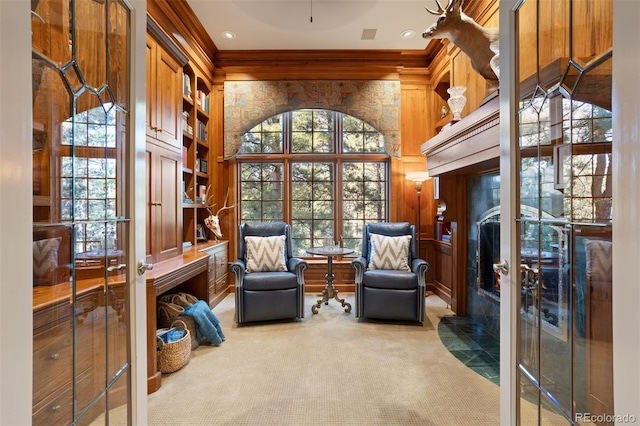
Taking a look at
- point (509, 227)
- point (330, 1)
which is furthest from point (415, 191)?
point (509, 227)

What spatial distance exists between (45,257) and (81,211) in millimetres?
217

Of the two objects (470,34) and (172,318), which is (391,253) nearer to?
(470,34)

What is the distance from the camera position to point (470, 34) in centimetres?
229

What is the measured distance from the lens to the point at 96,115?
1.03 metres

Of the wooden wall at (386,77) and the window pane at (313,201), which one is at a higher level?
the wooden wall at (386,77)

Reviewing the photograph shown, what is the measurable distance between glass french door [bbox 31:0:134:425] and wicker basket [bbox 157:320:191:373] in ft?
3.47

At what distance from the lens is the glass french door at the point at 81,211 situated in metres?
0.79

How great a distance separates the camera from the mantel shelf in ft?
6.59

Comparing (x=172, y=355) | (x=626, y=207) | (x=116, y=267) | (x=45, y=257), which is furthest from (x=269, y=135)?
(x=626, y=207)

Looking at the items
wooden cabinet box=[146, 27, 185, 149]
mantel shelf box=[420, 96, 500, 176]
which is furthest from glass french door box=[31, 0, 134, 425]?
mantel shelf box=[420, 96, 500, 176]

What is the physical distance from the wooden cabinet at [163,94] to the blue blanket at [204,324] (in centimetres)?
154

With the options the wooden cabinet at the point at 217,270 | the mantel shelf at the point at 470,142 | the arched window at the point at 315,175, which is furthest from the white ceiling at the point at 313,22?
the wooden cabinet at the point at 217,270

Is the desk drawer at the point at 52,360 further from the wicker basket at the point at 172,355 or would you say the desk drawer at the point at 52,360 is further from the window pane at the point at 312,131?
the window pane at the point at 312,131

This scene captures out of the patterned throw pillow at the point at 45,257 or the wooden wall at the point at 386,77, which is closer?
the patterned throw pillow at the point at 45,257
